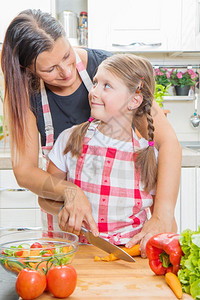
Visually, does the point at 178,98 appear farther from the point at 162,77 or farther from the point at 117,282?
the point at 117,282

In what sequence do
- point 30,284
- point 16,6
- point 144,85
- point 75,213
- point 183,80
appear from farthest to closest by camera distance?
point 183,80, point 16,6, point 144,85, point 75,213, point 30,284

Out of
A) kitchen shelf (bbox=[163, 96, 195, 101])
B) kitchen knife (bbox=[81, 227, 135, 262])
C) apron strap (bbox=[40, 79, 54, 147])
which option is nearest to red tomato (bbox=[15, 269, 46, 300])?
kitchen knife (bbox=[81, 227, 135, 262])

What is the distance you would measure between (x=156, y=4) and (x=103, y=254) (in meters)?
1.74

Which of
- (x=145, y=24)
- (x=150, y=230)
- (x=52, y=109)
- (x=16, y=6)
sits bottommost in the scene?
(x=150, y=230)

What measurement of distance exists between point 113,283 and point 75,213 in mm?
272

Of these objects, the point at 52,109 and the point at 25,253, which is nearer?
the point at 25,253

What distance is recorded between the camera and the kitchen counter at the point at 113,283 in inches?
26.6

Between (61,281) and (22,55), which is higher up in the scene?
(22,55)

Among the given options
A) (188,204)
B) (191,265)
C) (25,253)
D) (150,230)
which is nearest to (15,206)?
(188,204)

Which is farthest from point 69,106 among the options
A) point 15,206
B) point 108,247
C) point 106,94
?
point 15,206

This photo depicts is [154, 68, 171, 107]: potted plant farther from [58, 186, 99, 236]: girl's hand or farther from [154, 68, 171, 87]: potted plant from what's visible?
[58, 186, 99, 236]: girl's hand

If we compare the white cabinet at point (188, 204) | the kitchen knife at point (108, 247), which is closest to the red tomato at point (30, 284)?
the kitchen knife at point (108, 247)

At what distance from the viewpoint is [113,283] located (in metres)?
0.73

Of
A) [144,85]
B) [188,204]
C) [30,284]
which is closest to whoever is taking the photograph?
[30,284]
